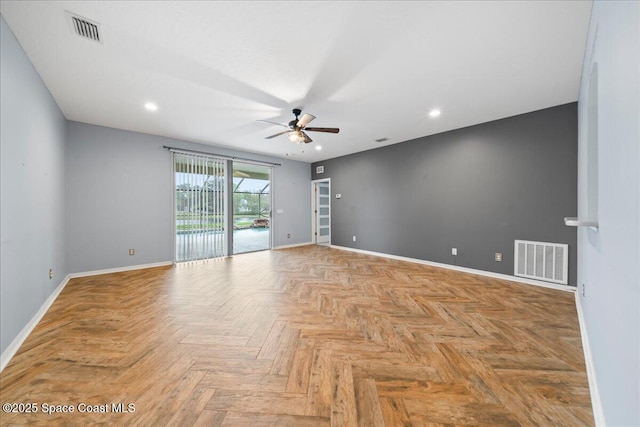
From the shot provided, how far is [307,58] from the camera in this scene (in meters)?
2.32

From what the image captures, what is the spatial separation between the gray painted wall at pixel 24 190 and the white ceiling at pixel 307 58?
0.30 meters

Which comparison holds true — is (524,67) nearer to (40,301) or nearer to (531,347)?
(531,347)

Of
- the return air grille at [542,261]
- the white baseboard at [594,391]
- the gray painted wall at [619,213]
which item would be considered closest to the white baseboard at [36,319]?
the gray painted wall at [619,213]

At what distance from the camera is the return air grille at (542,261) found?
3410 millimetres

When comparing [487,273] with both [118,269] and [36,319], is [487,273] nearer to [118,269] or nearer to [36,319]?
[36,319]

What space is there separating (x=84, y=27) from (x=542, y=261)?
5933mm

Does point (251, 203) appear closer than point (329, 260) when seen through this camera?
No

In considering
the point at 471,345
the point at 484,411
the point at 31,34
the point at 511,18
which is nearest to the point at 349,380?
the point at 484,411

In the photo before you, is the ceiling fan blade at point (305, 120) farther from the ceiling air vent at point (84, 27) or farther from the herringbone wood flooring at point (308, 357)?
the herringbone wood flooring at point (308, 357)

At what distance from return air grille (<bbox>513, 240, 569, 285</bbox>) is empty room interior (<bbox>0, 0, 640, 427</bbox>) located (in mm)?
25

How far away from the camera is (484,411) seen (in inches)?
54.4

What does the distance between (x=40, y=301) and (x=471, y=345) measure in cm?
439

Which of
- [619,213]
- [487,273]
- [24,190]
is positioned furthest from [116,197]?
[487,273]

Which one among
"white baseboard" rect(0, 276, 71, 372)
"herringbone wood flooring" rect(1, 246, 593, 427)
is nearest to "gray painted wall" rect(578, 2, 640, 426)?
"herringbone wood flooring" rect(1, 246, 593, 427)
